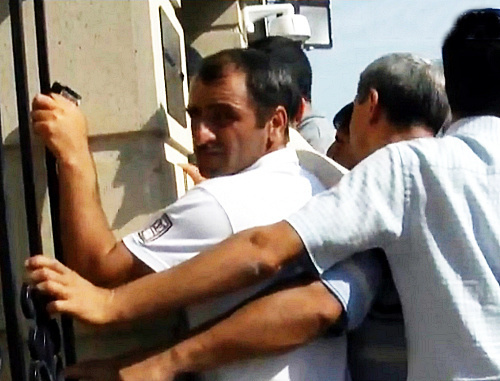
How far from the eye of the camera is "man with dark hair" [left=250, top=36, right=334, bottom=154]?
357cm

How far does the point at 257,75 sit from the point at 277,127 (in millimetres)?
131

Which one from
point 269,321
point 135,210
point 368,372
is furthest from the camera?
point 135,210

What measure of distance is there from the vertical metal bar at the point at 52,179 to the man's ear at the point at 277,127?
513 millimetres

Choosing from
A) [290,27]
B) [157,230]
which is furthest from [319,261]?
[290,27]

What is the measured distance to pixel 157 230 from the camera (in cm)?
234

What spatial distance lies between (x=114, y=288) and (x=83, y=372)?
0.73 feet

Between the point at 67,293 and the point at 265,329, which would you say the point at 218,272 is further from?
the point at 67,293

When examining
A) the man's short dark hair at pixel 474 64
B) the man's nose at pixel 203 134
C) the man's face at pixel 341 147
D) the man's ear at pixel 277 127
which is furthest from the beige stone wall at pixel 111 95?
the man's face at pixel 341 147

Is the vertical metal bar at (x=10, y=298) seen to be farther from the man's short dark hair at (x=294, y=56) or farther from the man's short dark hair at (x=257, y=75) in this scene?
the man's short dark hair at (x=294, y=56)

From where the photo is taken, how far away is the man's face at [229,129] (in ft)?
8.54

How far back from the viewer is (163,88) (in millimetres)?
2797

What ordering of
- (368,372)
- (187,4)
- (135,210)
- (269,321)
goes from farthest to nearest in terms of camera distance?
(187,4)
(135,210)
(368,372)
(269,321)

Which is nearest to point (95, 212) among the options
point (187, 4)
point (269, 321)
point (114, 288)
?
point (114, 288)

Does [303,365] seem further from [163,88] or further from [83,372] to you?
[163,88]
